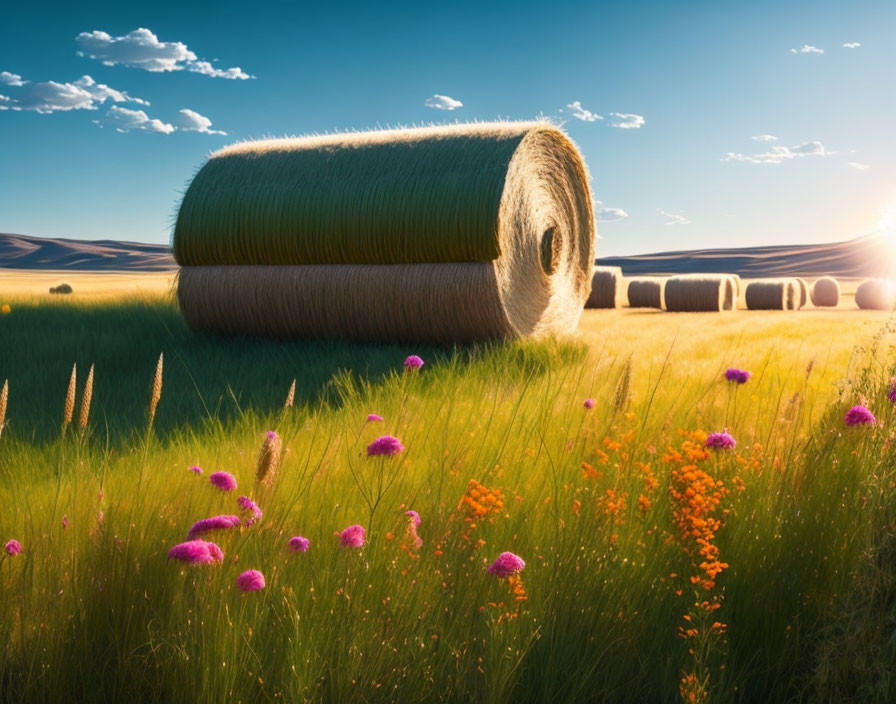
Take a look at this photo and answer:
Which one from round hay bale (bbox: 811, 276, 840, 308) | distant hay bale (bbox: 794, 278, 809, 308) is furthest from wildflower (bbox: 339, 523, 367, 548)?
round hay bale (bbox: 811, 276, 840, 308)

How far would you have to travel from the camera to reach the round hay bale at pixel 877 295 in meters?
19.9

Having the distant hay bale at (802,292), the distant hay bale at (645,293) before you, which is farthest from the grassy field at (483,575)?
the distant hay bale at (802,292)

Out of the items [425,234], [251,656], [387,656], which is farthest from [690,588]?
[425,234]

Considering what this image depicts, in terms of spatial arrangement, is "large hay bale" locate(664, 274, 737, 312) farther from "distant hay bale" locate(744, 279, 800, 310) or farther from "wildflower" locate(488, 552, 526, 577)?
"wildflower" locate(488, 552, 526, 577)

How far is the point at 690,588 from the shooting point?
247 cm

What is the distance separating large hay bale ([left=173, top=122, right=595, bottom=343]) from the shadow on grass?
1.05ft

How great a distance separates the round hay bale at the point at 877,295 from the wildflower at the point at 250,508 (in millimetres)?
20532

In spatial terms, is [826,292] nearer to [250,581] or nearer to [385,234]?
[385,234]

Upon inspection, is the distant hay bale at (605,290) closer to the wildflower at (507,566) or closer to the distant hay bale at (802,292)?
the distant hay bale at (802,292)

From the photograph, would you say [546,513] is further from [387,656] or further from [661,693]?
[387,656]

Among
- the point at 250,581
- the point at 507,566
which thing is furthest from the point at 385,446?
the point at 250,581

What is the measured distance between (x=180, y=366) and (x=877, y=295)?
18109 millimetres

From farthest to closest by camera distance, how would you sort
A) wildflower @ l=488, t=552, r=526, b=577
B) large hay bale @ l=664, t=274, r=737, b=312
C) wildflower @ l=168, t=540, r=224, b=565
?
large hay bale @ l=664, t=274, r=737, b=312 → wildflower @ l=488, t=552, r=526, b=577 → wildflower @ l=168, t=540, r=224, b=565

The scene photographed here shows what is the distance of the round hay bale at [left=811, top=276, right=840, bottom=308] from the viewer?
2202 cm
